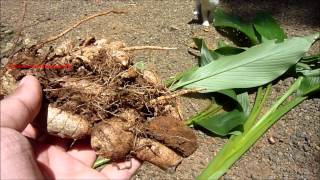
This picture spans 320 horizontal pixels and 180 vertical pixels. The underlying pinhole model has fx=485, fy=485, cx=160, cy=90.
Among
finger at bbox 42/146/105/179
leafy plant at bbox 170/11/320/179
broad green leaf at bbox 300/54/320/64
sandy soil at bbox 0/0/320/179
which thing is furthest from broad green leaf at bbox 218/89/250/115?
finger at bbox 42/146/105/179

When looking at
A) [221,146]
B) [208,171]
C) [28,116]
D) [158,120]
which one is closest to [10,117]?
[28,116]

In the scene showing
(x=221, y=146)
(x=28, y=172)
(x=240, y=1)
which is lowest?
(x=221, y=146)

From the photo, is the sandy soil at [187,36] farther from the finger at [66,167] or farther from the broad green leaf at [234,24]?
the finger at [66,167]

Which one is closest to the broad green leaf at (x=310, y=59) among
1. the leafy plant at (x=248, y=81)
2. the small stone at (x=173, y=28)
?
the leafy plant at (x=248, y=81)

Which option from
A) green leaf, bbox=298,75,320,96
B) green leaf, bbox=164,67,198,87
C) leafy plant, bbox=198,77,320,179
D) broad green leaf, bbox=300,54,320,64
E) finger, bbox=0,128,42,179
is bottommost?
leafy plant, bbox=198,77,320,179

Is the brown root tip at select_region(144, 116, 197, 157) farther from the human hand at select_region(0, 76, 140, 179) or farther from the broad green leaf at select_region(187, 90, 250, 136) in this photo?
the broad green leaf at select_region(187, 90, 250, 136)

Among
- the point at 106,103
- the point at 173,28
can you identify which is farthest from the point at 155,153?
the point at 173,28

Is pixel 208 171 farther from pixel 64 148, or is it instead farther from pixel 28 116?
pixel 28 116

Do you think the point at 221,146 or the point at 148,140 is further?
the point at 221,146
